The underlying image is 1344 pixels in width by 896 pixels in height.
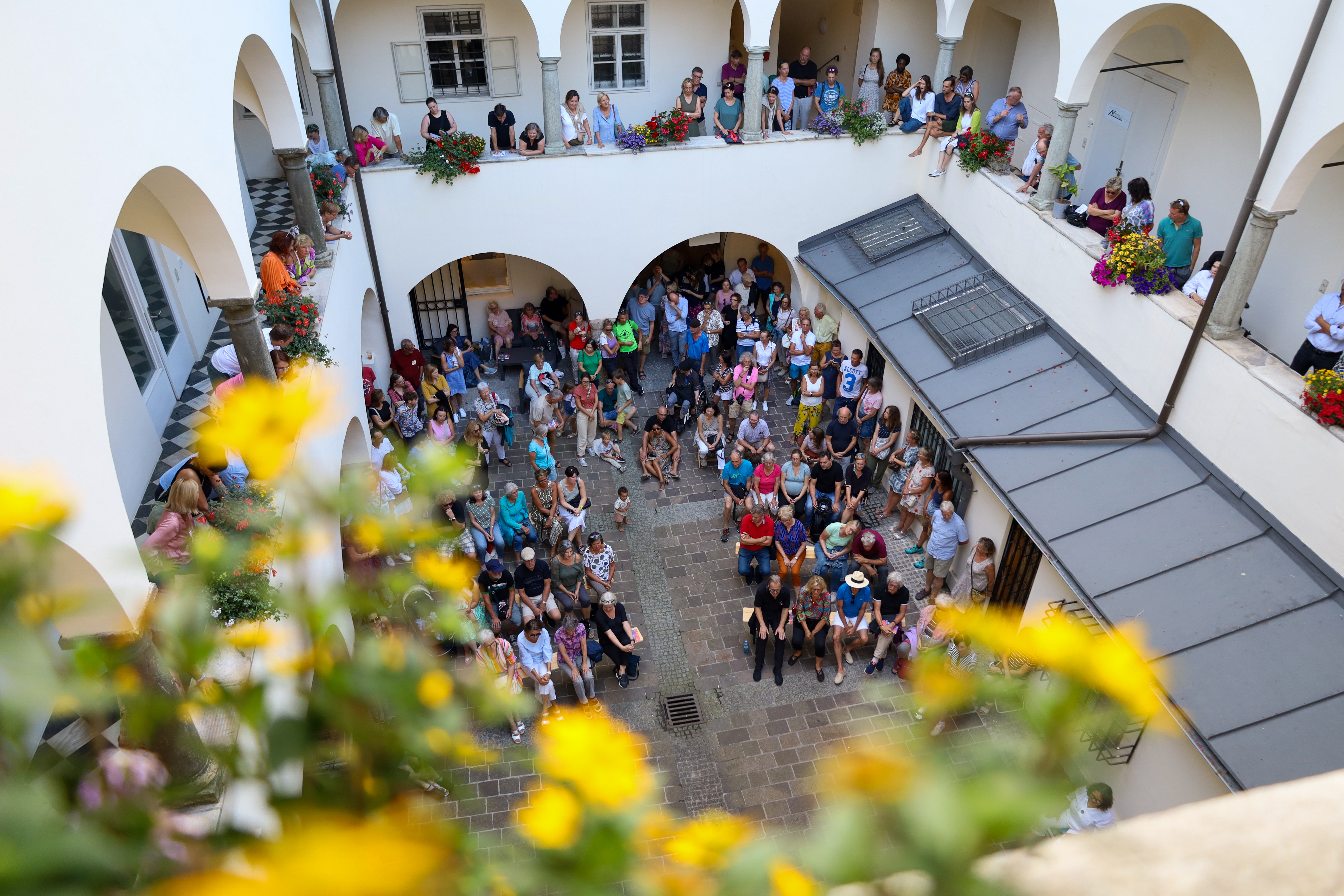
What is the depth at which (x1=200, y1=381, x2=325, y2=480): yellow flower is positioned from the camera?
104cm

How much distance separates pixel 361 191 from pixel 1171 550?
11965mm

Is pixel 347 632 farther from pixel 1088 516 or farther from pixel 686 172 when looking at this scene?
pixel 686 172

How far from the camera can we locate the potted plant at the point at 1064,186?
38.2 feet

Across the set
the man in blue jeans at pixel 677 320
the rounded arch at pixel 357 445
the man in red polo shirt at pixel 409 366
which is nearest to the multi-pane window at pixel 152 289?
the rounded arch at pixel 357 445

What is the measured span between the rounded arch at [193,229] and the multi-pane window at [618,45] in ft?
31.7

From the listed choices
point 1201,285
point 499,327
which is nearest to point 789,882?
point 1201,285

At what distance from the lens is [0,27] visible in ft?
13.2

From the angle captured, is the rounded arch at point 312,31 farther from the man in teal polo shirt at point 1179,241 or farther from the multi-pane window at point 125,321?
the man in teal polo shirt at point 1179,241

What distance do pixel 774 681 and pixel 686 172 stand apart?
28.3 ft

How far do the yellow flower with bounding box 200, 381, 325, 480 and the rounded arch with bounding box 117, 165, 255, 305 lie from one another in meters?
6.48

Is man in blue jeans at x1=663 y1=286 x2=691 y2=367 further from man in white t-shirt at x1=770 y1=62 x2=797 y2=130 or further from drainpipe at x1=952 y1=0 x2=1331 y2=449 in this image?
drainpipe at x1=952 y1=0 x2=1331 y2=449

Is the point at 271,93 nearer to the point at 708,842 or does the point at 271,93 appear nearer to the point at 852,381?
the point at 852,381

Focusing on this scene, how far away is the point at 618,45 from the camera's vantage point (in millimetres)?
15641

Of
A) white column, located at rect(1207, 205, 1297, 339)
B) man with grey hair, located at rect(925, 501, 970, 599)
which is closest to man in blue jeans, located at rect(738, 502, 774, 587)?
man with grey hair, located at rect(925, 501, 970, 599)
